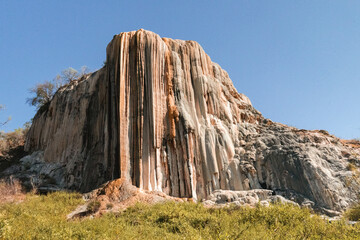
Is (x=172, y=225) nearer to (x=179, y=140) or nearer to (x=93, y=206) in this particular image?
(x=93, y=206)

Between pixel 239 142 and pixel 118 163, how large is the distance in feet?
27.7

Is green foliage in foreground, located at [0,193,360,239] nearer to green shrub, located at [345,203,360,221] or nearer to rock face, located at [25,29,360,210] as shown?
rock face, located at [25,29,360,210]

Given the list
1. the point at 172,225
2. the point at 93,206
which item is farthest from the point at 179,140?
the point at 172,225

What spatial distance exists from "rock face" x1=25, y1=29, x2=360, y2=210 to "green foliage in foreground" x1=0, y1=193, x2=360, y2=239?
3.85 meters

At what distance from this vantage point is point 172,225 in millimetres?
10523

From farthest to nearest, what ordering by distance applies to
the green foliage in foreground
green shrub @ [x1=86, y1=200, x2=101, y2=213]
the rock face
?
1. the rock face
2. green shrub @ [x1=86, y1=200, x2=101, y2=213]
3. the green foliage in foreground

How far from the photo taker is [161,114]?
707 inches

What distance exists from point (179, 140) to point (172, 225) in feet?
25.1

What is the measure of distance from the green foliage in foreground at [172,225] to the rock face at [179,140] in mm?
3848

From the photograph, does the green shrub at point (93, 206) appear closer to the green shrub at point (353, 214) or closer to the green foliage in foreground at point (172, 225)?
the green foliage in foreground at point (172, 225)

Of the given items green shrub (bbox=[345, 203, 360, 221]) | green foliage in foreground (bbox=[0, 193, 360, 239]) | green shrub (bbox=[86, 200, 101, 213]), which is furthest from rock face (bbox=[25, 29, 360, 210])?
green foliage in foreground (bbox=[0, 193, 360, 239])

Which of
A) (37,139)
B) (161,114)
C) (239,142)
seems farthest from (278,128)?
(37,139)

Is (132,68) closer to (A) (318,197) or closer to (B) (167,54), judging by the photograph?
(B) (167,54)

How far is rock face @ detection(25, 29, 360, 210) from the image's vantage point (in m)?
16.6
